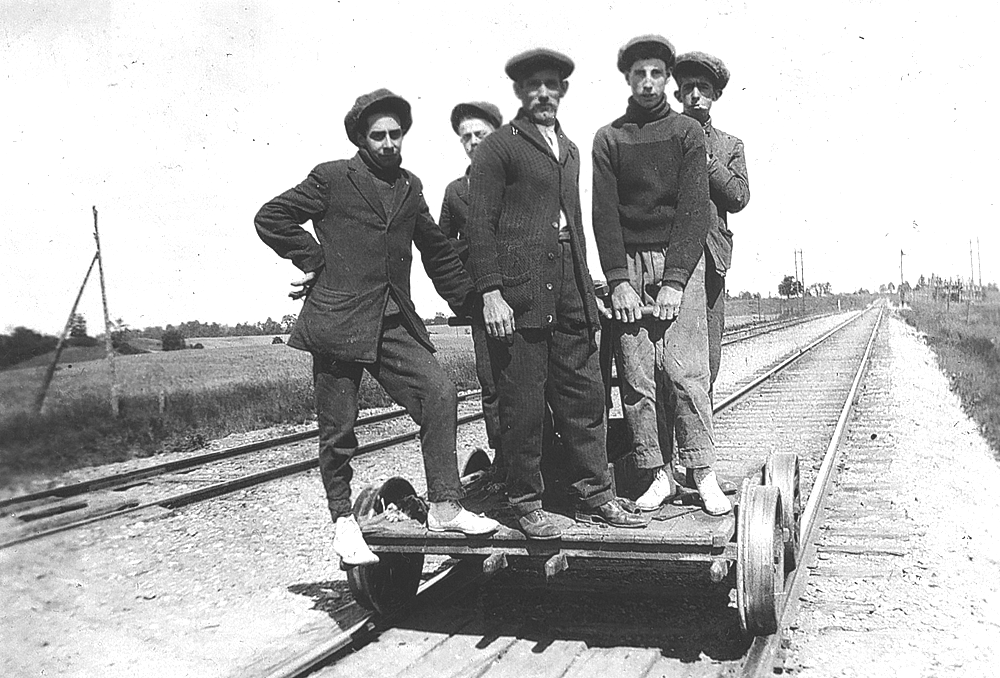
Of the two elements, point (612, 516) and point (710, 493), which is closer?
point (612, 516)

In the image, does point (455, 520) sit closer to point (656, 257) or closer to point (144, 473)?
point (656, 257)

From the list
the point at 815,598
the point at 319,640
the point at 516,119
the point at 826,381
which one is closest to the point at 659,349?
the point at 516,119

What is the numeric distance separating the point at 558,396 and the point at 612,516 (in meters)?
0.59

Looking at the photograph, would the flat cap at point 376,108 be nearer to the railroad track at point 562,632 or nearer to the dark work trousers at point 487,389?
the dark work trousers at point 487,389

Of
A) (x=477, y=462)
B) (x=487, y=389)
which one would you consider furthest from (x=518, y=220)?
(x=477, y=462)

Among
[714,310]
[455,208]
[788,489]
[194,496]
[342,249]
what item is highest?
[455,208]

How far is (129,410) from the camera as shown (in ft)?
42.0

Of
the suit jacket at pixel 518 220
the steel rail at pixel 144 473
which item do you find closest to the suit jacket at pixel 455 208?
the suit jacket at pixel 518 220

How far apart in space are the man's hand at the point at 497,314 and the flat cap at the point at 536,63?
969mm

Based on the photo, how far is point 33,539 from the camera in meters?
6.45

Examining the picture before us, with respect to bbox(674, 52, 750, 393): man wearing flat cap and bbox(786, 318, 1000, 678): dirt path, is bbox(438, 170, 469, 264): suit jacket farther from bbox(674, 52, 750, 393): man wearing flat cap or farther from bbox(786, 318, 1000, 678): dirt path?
bbox(786, 318, 1000, 678): dirt path

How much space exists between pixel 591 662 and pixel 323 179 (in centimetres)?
239

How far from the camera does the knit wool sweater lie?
420cm

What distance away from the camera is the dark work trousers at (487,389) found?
487 cm
